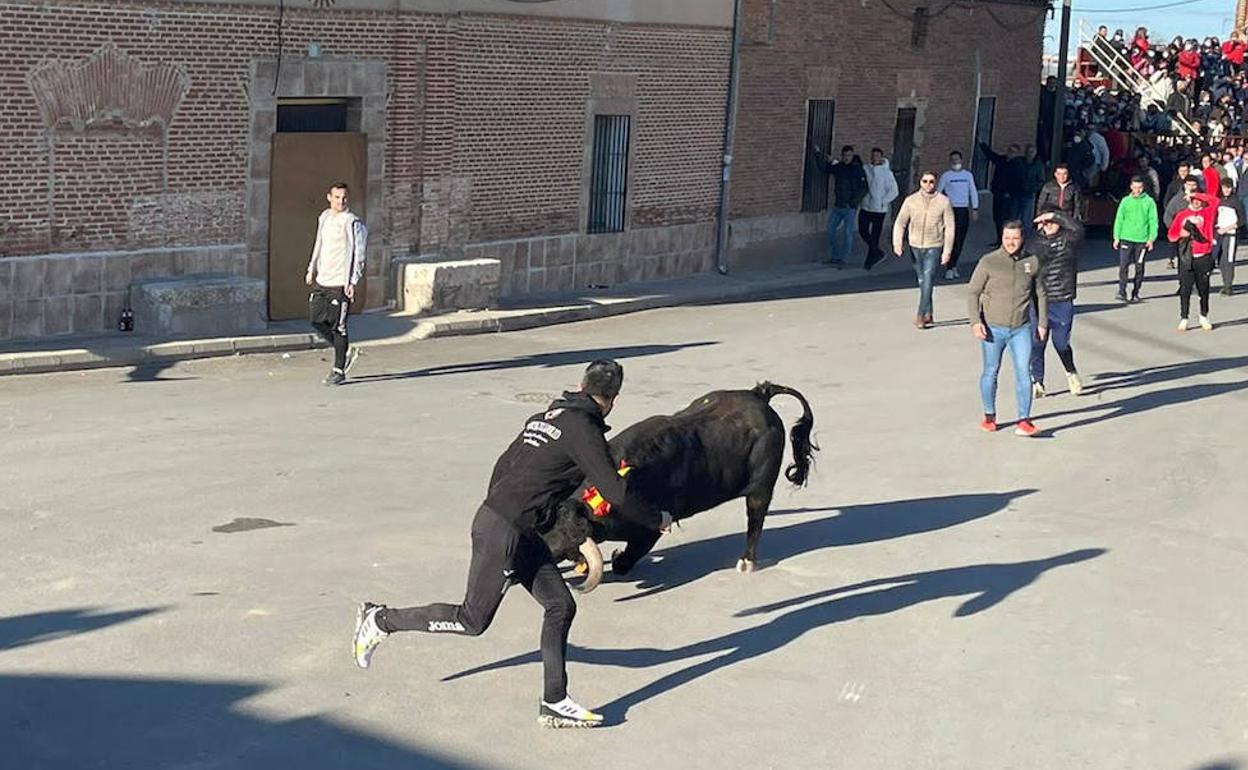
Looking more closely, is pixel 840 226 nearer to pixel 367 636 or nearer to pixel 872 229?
pixel 872 229

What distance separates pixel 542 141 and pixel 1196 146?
19.6 m

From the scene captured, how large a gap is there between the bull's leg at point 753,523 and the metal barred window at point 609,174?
14079 mm

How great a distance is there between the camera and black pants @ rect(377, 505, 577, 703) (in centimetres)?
826

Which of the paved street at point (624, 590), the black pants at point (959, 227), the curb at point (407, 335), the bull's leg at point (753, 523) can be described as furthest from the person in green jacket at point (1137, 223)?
the bull's leg at point (753, 523)

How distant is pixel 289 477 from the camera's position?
1284 centimetres

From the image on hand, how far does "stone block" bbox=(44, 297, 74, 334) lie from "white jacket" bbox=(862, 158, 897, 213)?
1453 cm

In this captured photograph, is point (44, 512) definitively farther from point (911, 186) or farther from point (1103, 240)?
point (1103, 240)

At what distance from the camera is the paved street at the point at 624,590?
8.40 m

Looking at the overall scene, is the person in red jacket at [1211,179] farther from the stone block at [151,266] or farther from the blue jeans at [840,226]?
the stone block at [151,266]

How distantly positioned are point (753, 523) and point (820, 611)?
0.81 metres

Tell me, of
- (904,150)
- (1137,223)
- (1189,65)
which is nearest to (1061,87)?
(904,150)

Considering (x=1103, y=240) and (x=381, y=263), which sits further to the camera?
(x=1103, y=240)

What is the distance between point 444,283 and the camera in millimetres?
21031

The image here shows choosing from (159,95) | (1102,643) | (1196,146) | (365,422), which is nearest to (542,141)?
(159,95)
